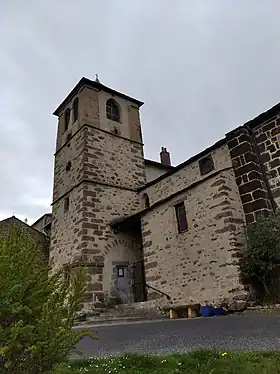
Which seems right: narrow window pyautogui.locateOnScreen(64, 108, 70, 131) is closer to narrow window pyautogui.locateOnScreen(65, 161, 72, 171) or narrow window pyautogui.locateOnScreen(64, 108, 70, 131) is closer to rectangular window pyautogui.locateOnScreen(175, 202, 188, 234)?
narrow window pyautogui.locateOnScreen(65, 161, 72, 171)

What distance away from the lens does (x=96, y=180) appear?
49.4ft

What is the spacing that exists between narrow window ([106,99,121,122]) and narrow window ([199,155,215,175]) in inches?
268

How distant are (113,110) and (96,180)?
521 cm

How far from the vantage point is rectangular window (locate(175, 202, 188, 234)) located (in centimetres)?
1136

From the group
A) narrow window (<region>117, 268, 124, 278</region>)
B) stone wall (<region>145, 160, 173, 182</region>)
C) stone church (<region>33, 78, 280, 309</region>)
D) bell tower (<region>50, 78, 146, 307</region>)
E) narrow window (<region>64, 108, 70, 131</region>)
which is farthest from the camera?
stone wall (<region>145, 160, 173, 182</region>)

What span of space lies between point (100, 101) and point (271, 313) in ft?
45.3

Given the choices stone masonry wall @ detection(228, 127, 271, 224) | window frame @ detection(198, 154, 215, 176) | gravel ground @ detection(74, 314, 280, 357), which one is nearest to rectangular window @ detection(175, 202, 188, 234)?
window frame @ detection(198, 154, 215, 176)

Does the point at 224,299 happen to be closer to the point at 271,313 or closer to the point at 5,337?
the point at 271,313

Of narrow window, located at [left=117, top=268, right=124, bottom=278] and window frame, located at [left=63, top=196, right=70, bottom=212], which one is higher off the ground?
window frame, located at [left=63, top=196, right=70, bottom=212]

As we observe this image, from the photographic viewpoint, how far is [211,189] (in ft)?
34.3

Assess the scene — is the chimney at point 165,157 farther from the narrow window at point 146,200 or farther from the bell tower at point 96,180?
the narrow window at point 146,200

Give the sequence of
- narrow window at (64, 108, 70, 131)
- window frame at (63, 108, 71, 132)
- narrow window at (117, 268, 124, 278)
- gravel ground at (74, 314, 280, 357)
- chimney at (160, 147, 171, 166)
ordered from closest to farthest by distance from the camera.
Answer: gravel ground at (74, 314, 280, 357)
narrow window at (117, 268, 124, 278)
window frame at (63, 108, 71, 132)
narrow window at (64, 108, 70, 131)
chimney at (160, 147, 171, 166)

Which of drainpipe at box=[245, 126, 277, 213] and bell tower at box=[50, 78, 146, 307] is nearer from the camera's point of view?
drainpipe at box=[245, 126, 277, 213]

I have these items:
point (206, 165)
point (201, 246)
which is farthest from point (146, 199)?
point (201, 246)
